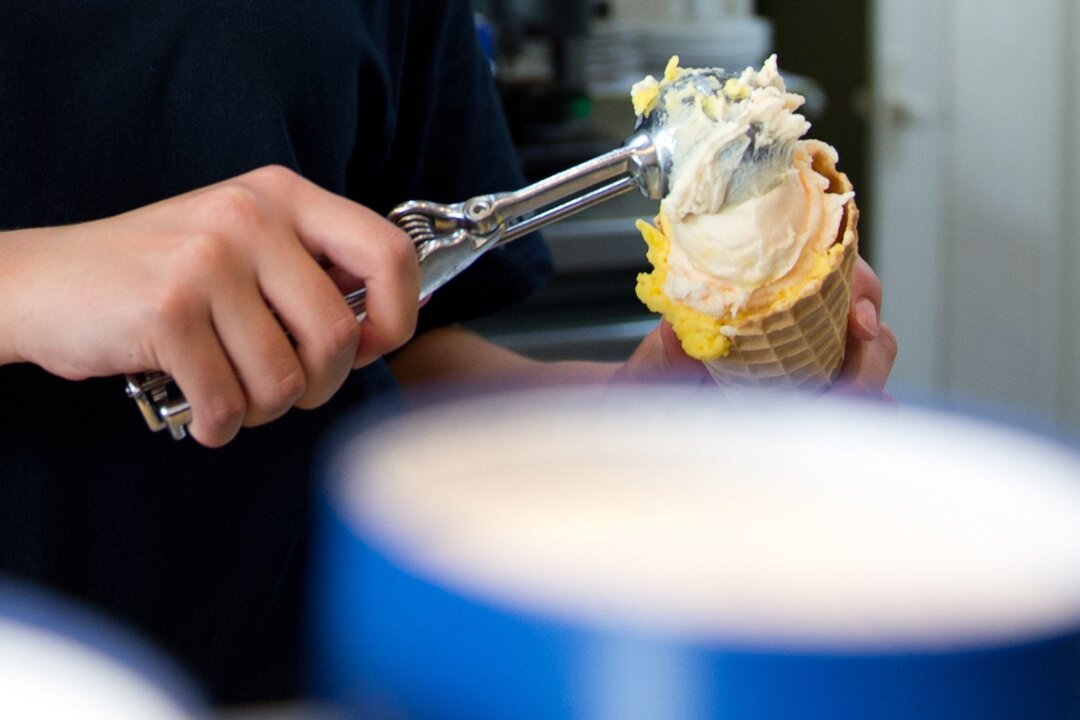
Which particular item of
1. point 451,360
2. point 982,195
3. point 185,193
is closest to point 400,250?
point 185,193

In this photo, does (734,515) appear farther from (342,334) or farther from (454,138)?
(454,138)

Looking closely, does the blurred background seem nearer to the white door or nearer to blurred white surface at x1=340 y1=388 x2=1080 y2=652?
the white door

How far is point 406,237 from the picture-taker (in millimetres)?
542

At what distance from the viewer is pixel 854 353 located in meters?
0.79

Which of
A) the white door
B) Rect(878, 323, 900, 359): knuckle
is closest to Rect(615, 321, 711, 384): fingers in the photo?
Rect(878, 323, 900, 359): knuckle

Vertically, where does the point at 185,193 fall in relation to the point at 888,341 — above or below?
above

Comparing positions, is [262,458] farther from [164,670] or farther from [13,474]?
[164,670]

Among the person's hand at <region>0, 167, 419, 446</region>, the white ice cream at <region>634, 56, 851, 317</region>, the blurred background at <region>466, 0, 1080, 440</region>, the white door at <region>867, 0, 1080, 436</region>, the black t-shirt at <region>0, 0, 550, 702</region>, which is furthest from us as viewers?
the white door at <region>867, 0, 1080, 436</region>

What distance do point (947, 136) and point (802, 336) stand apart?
7.63 feet

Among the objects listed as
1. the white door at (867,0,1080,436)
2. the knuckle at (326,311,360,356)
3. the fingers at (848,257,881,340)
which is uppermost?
the knuckle at (326,311,360,356)

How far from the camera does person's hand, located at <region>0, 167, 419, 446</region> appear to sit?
1.65 ft

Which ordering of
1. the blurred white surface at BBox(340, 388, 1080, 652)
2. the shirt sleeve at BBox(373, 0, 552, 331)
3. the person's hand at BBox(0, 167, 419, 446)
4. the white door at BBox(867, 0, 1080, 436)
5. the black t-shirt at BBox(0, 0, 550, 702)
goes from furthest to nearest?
the white door at BBox(867, 0, 1080, 436)
the shirt sleeve at BBox(373, 0, 552, 331)
the black t-shirt at BBox(0, 0, 550, 702)
the person's hand at BBox(0, 167, 419, 446)
the blurred white surface at BBox(340, 388, 1080, 652)

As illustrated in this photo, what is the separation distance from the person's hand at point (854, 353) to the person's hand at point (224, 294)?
0.80 ft

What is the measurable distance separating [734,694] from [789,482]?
0.09 meters
